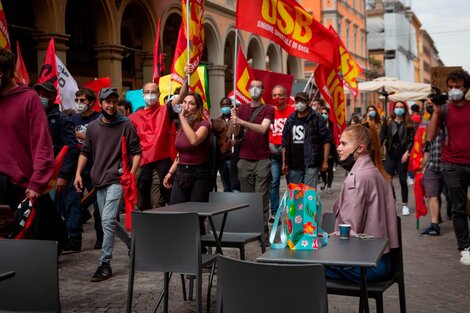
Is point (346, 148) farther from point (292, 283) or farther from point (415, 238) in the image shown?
point (415, 238)

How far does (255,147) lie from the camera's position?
8.59m

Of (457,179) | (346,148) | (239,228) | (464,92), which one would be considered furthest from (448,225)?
(346,148)

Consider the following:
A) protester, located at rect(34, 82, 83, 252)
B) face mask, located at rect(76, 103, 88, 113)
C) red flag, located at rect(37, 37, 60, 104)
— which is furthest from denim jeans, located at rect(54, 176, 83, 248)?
red flag, located at rect(37, 37, 60, 104)

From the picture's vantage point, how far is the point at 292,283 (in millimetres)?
2852

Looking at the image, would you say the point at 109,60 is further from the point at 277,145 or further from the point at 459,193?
the point at 459,193

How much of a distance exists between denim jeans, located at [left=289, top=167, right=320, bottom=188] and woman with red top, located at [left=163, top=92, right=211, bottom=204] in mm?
2466

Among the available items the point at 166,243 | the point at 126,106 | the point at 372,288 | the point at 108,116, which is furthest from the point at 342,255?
the point at 126,106

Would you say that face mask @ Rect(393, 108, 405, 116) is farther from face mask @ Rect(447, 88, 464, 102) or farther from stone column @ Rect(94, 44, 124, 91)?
stone column @ Rect(94, 44, 124, 91)

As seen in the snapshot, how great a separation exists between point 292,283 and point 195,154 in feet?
13.0

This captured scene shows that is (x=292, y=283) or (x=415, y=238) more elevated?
(x=292, y=283)

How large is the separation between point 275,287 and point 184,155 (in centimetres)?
400

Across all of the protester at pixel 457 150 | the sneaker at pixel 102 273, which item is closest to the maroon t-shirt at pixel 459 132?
the protester at pixel 457 150

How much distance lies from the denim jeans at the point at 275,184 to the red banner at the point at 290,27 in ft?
5.75

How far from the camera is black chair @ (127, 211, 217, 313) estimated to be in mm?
4590
